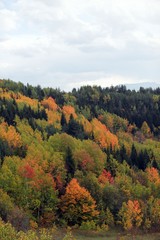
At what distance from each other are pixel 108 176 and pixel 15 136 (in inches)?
1312

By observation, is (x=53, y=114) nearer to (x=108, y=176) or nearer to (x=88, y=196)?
(x=108, y=176)

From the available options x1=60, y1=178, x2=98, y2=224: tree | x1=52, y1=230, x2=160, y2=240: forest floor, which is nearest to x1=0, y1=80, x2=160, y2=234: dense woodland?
x1=60, y1=178, x2=98, y2=224: tree

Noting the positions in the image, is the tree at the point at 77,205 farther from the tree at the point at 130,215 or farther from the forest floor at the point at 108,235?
the tree at the point at 130,215

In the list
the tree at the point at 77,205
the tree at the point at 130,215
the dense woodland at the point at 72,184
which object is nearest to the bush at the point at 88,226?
the dense woodland at the point at 72,184

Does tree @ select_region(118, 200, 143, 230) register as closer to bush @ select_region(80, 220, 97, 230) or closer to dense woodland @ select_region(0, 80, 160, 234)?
dense woodland @ select_region(0, 80, 160, 234)

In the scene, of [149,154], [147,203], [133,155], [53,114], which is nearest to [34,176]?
[147,203]

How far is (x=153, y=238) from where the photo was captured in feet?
294

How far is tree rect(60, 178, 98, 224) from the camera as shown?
9444 cm

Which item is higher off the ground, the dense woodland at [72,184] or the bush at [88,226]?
the dense woodland at [72,184]

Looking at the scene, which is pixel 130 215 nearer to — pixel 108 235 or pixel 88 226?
pixel 108 235

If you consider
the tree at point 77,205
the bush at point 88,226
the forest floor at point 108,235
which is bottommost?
the forest floor at point 108,235

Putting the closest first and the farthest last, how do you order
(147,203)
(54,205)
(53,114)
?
(54,205) < (147,203) < (53,114)

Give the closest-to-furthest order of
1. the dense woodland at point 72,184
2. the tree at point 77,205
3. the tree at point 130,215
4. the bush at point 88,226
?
the bush at point 88,226, the dense woodland at point 72,184, the tree at point 130,215, the tree at point 77,205

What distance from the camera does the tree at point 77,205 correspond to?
94.4 metres
